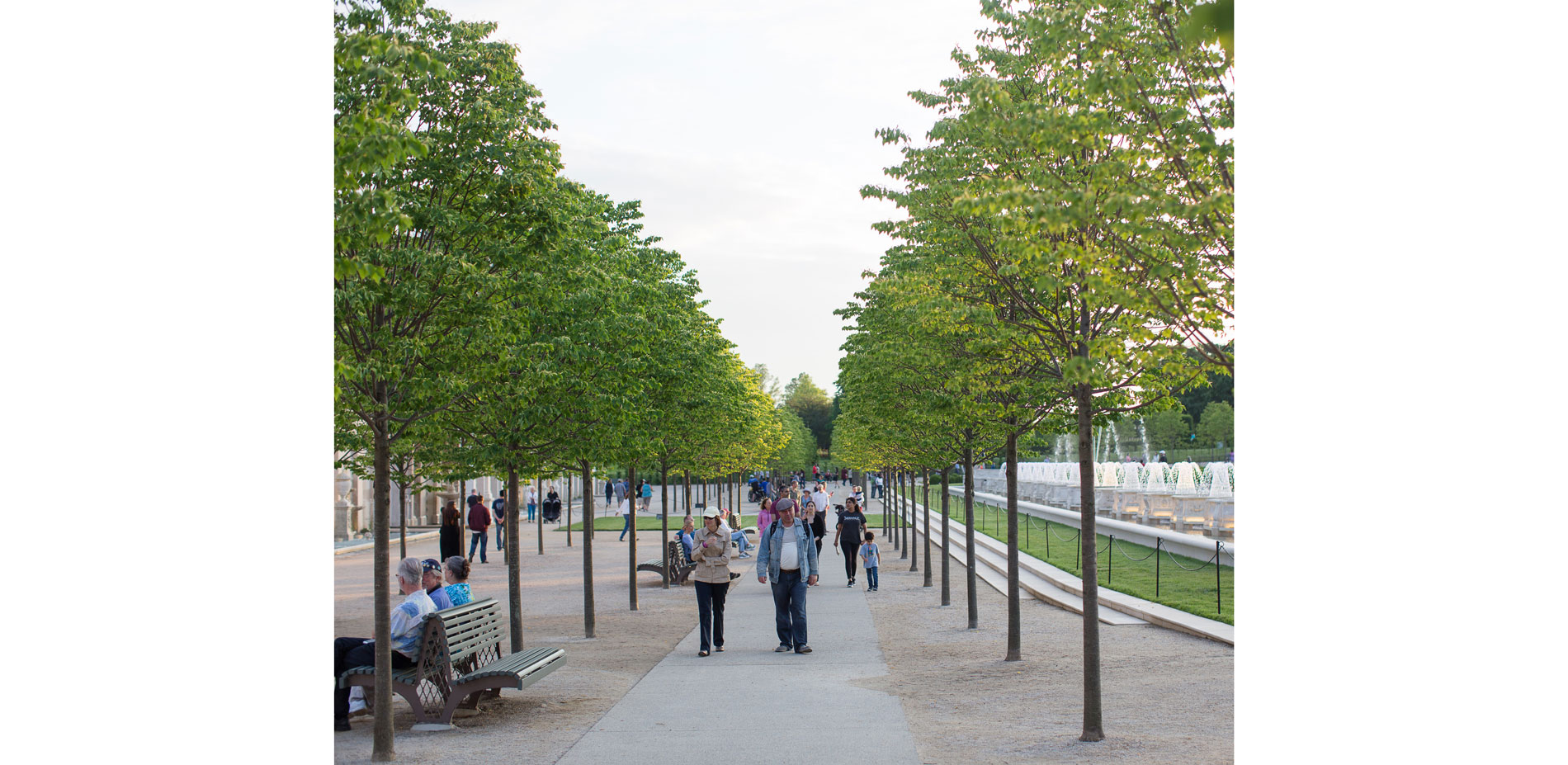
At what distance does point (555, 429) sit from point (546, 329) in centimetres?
110

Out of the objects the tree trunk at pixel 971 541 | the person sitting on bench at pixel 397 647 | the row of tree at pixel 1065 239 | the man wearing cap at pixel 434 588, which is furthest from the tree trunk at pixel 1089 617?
the tree trunk at pixel 971 541

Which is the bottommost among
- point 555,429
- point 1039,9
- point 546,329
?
point 555,429

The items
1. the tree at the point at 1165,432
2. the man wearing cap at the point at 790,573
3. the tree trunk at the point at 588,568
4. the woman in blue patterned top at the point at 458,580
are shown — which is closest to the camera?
the woman in blue patterned top at the point at 458,580

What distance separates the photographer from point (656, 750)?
8352 mm

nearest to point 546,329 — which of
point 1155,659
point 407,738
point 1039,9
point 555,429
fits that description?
point 555,429

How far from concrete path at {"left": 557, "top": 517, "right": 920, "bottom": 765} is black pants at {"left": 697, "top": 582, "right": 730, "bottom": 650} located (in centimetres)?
20

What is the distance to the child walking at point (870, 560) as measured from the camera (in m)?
21.3

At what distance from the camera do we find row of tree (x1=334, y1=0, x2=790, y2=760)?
6.75m

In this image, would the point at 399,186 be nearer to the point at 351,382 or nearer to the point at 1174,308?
the point at 351,382

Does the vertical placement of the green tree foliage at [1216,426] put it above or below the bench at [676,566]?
above

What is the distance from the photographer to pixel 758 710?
A: 9914mm

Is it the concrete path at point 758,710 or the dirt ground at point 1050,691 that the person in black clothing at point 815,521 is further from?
the concrete path at point 758,710

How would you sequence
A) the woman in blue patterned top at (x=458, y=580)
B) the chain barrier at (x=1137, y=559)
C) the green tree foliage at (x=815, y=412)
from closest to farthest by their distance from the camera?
the woman in blue patterned top at (x=458, y=580) < the chain barrier at (x=1137, y=559) < the green tree foliage at (x=815, y=412)

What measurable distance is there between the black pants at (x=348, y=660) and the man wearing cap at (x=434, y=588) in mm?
999
